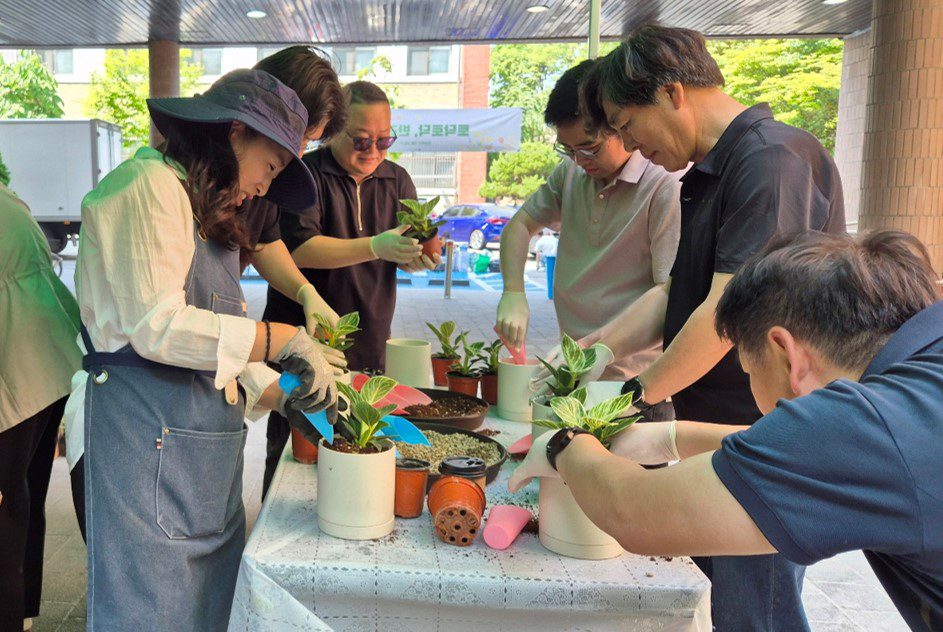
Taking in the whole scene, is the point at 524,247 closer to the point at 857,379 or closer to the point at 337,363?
the point at 337,363

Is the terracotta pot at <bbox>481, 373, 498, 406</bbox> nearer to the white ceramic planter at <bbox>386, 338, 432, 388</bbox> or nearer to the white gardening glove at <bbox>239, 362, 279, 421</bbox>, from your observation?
the white ceramic planter at <bbox>386, 338, 432, 388</bbox>

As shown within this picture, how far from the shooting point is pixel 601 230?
2.37m

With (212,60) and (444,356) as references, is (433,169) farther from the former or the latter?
(444,356)

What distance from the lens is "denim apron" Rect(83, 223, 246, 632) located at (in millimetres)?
1372

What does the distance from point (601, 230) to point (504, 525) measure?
1.30m

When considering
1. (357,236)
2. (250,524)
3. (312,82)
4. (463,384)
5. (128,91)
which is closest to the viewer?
(312,82)

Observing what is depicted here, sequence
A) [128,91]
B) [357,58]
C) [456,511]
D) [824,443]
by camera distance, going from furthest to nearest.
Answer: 1. [357,58]
2. [128,91]
3. [456,511]
4. [824,443]

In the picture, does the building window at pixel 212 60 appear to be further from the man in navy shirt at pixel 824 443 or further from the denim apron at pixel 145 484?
the man in navy shirt at pixel 824 443

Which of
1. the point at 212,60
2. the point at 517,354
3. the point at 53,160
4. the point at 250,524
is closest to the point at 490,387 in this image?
the point at 517,354

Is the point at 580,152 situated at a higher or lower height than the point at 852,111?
lower

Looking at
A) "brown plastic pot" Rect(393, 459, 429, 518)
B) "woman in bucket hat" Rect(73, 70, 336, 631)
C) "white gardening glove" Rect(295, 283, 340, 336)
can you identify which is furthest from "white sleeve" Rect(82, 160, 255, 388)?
"white gardening glove" Rect(295, 283, 340, 336)

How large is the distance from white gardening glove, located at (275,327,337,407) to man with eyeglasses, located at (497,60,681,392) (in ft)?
3.41

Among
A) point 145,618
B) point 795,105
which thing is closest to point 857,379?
point 145,618

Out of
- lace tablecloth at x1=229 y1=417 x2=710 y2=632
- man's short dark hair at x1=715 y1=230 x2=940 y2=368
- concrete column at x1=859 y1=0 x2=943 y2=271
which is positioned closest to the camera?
man's short dark hair at x1=715 y1=230 x2=940 y2=368
